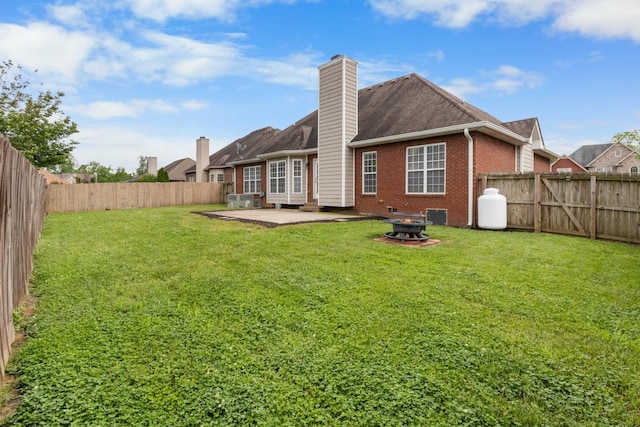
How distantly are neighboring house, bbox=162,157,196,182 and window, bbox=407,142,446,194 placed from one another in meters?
34.8

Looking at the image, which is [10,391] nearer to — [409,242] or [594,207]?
[409,242]

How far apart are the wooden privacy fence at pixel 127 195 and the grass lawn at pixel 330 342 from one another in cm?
1338

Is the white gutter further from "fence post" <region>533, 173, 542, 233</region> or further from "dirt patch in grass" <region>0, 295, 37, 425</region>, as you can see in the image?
"dirt patch in grass" <region>0, 295, 37, 425</region>

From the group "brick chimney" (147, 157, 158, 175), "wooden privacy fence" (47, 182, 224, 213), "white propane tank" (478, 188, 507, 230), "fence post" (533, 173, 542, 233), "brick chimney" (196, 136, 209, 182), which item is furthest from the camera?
"brick chimney" (147, 157, 158, 175)

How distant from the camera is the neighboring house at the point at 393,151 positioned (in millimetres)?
11062

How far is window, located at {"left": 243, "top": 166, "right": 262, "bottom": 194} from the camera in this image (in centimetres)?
2033

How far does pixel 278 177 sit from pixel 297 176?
1434 millimetres

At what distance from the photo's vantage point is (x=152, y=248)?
694 cm

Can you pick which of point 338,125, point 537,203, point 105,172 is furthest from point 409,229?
point 105,172

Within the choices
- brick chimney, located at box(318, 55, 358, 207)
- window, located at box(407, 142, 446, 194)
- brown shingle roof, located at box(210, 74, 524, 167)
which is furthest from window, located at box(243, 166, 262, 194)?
window, located at box(407, 142, 446, 194)

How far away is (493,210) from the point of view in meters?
10.1

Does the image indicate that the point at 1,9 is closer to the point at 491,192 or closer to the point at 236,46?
the point at 236,46

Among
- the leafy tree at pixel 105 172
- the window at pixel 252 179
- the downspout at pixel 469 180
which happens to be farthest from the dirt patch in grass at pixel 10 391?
the leafy tree at pixel 105 172

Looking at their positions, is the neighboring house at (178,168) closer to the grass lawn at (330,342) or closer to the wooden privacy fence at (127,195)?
the wooden privacy fence at (127,195)
